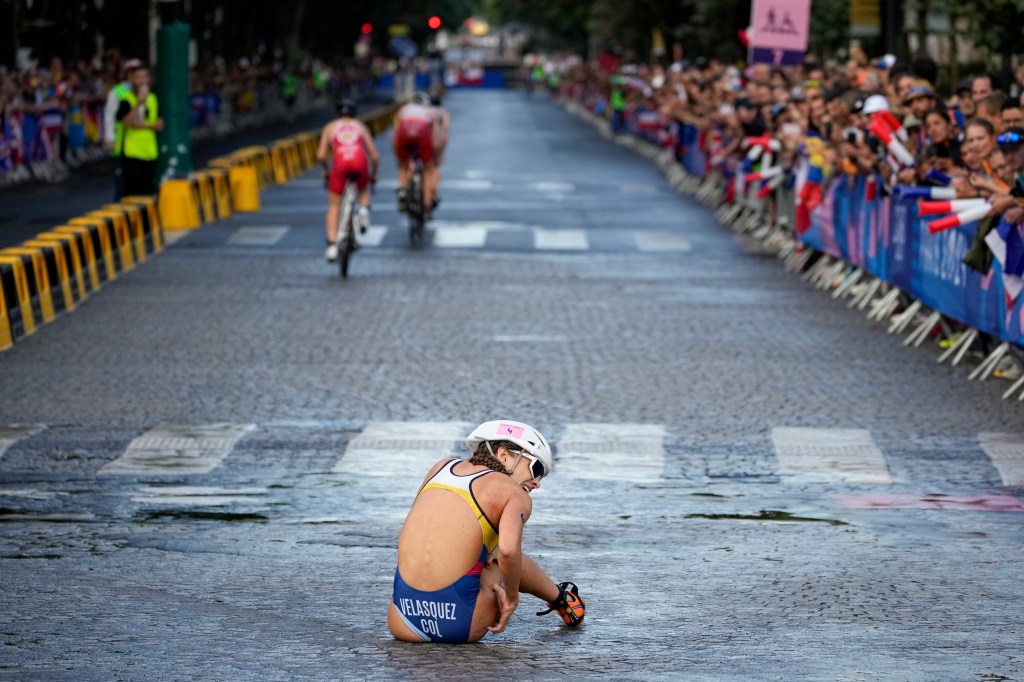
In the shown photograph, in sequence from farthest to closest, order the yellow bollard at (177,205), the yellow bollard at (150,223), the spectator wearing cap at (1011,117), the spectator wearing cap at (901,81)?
the yellow bollard at (177,205), the yellow bollard at (150,223), the spectator wearing cap at (901,81), the spectator wearing cap at (1011,117)

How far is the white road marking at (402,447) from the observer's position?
12047mm

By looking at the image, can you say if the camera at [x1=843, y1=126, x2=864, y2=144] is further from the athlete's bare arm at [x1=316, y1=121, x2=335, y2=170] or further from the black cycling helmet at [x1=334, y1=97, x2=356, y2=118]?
the athlete's bare arm at [x1=316, y1=121, x2=335, y2=170]

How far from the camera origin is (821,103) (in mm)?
23500

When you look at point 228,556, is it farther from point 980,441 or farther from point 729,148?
point 729,148

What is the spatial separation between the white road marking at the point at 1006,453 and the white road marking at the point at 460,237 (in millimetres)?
13541

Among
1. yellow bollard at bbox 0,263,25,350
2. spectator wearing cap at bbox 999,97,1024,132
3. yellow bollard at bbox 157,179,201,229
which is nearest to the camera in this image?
spectator wearing cap at bbox 999,97,1024,132

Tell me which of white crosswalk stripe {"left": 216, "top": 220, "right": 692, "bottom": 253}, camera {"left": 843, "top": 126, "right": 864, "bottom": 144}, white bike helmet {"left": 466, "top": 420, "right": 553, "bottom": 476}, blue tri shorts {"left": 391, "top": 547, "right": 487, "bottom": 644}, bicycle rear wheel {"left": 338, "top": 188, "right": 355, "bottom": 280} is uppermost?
white bike helmet {"left": 466, "top": 420, "right": 553, "bottom": 476}

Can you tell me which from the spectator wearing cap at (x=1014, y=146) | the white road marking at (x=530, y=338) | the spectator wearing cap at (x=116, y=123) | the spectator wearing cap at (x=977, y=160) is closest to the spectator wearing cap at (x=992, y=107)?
the spectator wearing cap at (x=977, y=160)

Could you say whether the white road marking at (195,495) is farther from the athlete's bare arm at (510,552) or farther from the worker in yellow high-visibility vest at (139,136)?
the worker in yellow high-visibility vest at (139,136)

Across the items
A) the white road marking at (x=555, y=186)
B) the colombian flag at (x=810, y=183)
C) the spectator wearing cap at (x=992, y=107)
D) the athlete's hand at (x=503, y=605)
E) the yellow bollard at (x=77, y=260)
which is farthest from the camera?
the white road marking at (x=555, y=186)

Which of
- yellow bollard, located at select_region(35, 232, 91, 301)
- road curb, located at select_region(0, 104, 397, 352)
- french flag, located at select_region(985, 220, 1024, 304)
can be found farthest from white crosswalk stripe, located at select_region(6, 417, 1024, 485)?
yellow bollard, located at select_region(35, 232, 91, 301)

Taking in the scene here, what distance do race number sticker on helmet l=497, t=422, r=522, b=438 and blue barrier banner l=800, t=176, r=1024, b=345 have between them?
25.1 feet

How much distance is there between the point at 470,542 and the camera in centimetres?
779

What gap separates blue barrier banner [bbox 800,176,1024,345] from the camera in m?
15.5
